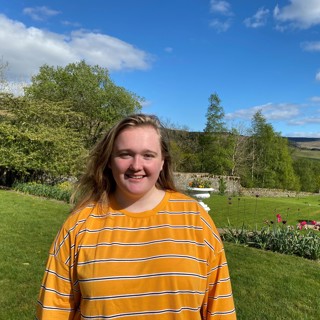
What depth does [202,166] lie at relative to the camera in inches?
1353

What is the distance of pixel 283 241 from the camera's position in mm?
7039

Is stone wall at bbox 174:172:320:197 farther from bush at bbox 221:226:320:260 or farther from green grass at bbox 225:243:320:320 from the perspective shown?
green grass at bbox 225:243:320:320

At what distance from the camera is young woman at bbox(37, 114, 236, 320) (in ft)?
4.61

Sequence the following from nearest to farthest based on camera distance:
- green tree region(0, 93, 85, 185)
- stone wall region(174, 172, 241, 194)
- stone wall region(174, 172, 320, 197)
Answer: green tree region(0, 93, 85, 185) < stone wall region(174, 172, 320, 197) < stone wall region(174, 172, 241, 194)

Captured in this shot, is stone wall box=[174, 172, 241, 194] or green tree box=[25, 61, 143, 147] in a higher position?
green tree box=[25, 61, 143, 147]

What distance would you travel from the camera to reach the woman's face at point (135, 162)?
1567mm

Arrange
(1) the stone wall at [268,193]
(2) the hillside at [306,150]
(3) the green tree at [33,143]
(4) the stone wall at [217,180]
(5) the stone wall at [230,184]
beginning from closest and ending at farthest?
1. (3) the green tree at [33,143]
2. (5) the stone wall at [230,184]
3. (4) the stone wall at [217,180]
4. (1) the stone wall at [268,193]
5. (2) the hillside at [306,150]

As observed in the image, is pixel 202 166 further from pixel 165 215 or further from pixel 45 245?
pixel 165 215

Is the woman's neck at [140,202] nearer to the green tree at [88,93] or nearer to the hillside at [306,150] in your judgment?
the green tree at [88,93]

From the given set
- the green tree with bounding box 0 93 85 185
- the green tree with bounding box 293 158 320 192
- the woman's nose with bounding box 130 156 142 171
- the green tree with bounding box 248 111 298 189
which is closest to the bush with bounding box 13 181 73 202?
the green tree with bounding box 0 93 85 185

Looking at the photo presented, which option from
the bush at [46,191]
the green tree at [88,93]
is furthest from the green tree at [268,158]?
the bush at [46,191]

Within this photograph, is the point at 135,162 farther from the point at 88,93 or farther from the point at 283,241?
the point at 88,93

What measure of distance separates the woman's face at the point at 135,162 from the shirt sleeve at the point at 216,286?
348mm

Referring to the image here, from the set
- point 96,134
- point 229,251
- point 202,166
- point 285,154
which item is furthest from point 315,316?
point 285,154
